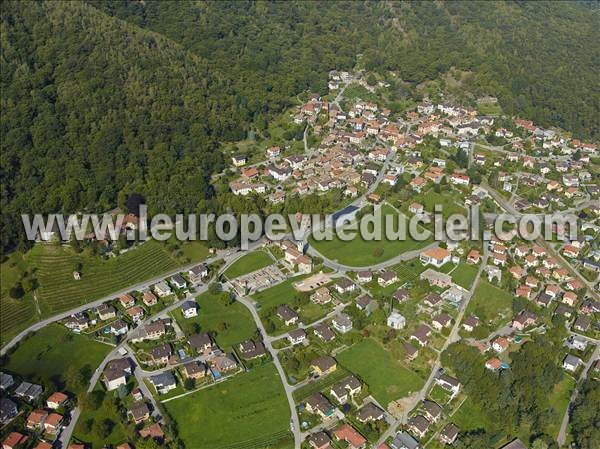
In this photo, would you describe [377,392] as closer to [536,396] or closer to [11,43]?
[536,396]

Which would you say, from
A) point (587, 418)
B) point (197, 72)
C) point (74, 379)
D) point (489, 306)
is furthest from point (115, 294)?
point (197, 72)

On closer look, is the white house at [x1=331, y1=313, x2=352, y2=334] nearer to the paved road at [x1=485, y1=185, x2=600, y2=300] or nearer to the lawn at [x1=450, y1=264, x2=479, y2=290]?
the lawn at [x1=450, y1=264, x2=479, y2=290]

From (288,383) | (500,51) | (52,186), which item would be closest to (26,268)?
(52,186)

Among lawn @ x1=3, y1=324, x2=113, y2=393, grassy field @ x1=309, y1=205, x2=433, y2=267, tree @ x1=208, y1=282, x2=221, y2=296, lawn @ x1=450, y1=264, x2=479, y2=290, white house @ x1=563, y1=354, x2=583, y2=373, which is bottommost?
white house @ x1=563, y1=354, x2=583, y2=373

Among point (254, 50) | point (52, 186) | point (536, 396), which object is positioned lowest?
point (536, 396)

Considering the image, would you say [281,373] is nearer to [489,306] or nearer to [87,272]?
[489,306]

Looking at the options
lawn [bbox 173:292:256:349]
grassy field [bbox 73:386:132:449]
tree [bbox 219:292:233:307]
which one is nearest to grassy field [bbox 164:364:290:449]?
grassy field [bbox 73:386:132:449]

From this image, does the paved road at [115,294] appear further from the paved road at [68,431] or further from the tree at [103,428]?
the tree at [103,428]
